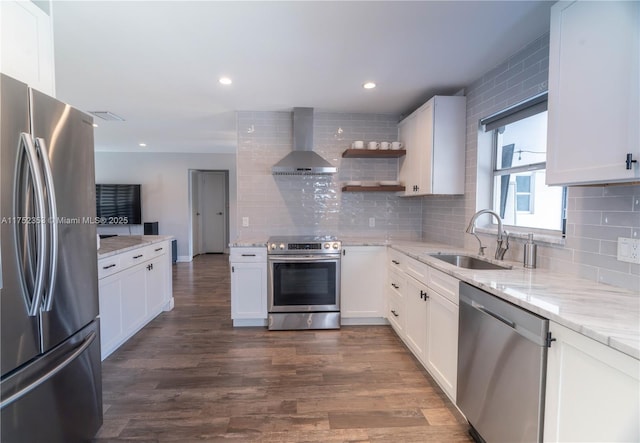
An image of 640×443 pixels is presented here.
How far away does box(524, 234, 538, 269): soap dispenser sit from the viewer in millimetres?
1903

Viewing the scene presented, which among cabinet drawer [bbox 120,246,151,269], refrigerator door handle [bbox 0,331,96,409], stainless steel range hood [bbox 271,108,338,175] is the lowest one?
refrigerator door handle [bbox 0,331,96,409]

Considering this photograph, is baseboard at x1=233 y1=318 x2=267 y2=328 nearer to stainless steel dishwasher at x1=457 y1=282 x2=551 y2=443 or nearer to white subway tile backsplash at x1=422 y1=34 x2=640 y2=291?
stainless steel dishwasher at x1=457 y1=282 x2=551 y2=443

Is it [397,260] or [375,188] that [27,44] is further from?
[375,188]

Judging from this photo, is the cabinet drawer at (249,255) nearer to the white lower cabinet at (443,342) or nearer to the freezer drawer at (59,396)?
the freezer drawer at (59,396)

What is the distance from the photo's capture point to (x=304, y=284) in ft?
10.2

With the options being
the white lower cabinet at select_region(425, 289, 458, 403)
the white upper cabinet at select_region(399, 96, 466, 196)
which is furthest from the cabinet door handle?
the white upper cabinet at select_region(399, 96, 466, 196)

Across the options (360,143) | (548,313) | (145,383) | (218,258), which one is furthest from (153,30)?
(218,258)

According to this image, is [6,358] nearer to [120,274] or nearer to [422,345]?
[120,274]

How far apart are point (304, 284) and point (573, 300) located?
2.26m

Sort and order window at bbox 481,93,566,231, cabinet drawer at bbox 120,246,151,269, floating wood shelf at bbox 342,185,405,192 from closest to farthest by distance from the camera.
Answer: window at bbox 481,93,566,231
cabinet drawer at bbox 120,246,151,269
floating wood shelf at bbox 342,185,405,192

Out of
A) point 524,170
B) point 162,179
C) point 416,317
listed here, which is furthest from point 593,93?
point 162,179

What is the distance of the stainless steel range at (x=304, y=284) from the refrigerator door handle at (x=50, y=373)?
1704mm

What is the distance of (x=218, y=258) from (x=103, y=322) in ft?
16.1

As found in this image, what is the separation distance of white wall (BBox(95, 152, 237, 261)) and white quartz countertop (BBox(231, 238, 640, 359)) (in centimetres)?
619
